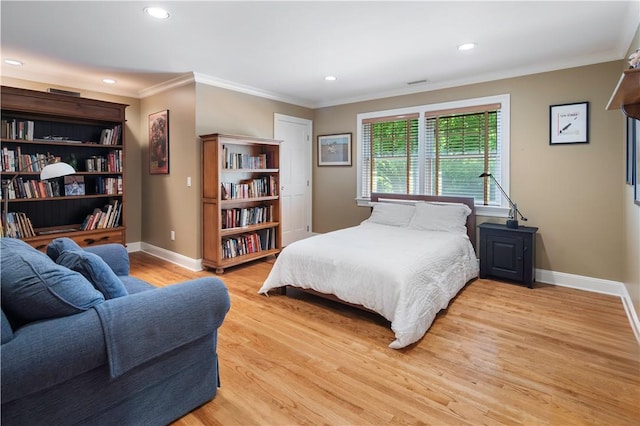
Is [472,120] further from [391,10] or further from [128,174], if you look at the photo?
[128,174]

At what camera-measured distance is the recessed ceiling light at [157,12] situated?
2.60 meters

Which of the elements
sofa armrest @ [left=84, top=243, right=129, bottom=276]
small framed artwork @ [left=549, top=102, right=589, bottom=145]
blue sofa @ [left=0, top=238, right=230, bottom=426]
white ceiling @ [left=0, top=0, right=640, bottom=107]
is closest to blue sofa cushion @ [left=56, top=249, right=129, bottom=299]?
blue sofa @ [left=0, top=238, right=230, bottom=426]

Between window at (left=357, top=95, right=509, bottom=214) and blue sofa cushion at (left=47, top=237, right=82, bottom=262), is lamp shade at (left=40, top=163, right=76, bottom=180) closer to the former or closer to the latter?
blue sofa cushion at (left=47, top=237, right=82, bottom=262)

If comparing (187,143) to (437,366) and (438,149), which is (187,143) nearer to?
(438,149)

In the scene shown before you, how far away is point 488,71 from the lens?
13.6 feet

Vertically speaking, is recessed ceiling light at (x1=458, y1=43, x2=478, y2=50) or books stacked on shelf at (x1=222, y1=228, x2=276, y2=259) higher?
recessed ceiling light at (x1=458, y1=43, x2=478, y2=50)

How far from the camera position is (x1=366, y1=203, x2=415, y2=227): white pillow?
4496mm

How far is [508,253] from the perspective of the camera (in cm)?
389

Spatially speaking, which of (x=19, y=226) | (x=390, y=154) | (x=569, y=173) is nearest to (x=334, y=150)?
(x=390, y=154)

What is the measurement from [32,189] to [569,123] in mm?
5921

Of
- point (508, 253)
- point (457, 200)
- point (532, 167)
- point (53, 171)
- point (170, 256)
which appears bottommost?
point (170, 256)

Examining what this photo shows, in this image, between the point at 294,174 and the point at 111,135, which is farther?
the point at 294,174

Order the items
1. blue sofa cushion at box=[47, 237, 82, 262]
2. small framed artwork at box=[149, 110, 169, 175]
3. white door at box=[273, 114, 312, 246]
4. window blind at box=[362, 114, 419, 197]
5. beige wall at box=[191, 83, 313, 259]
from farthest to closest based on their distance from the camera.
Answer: white door at box=[273, 114, 312, 246] < window blind at box=[362, 114, 419, 197] < small framed artwork at box=[149, 110, 169, 175] < beige wall at box=[191, 83, 313, 259] < blue sofa cushion at box=[47, 237, 82, 262]

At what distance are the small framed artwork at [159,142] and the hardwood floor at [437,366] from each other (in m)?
2.59
